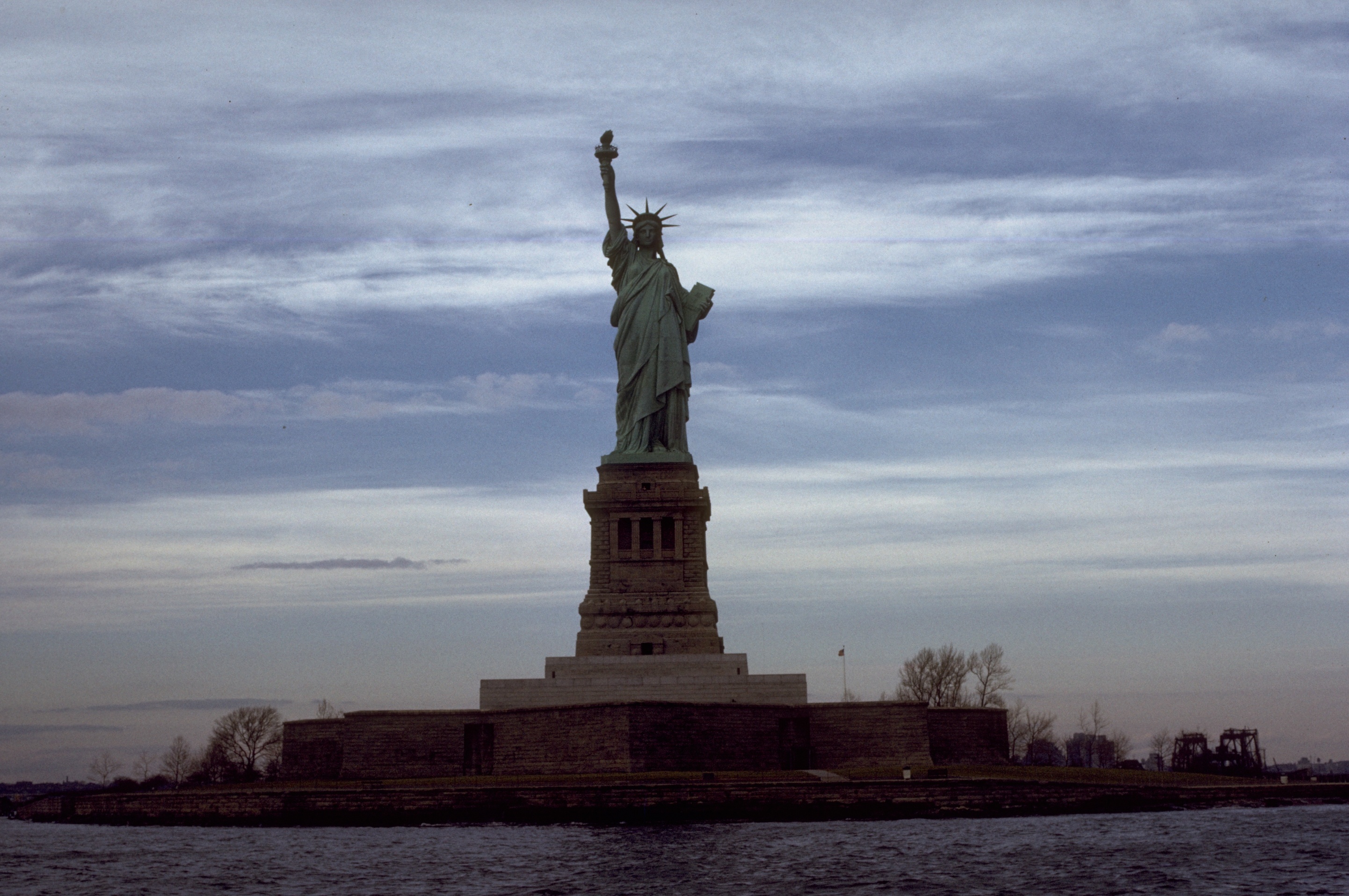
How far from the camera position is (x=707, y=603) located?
59000 millimetres

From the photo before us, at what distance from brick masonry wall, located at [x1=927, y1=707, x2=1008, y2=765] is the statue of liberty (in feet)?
48.2

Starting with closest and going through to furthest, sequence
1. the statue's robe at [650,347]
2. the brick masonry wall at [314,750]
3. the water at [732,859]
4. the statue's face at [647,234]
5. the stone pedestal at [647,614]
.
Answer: the water at [732,859], the stone pedestal at [647,614], the brick masonry wall at [314,750], the statue's robe at [650,347], the statue's face at [647,234]

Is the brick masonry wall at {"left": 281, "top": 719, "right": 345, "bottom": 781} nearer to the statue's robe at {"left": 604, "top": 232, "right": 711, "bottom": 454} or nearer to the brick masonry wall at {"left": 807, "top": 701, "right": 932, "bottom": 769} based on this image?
the statue's robe at {"left": 604, "top": 232, "right": 711, "bottom": 454}

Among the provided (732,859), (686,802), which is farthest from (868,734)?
(732,859)

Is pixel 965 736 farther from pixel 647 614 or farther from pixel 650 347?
pixel 650 347

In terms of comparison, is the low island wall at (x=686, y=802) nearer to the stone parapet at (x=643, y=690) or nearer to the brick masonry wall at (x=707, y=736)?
the brick masonry wall at (x=707, y=736)

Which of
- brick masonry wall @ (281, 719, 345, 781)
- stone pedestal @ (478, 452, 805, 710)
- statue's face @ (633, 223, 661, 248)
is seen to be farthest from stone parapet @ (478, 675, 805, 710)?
statue's face @ (633, 223, 661, 248)

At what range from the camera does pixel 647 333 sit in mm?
62875

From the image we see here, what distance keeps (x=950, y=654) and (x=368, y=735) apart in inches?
1376

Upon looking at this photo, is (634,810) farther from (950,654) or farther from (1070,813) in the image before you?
(950,654)

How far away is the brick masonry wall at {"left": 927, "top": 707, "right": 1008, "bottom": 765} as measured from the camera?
53.7 meters

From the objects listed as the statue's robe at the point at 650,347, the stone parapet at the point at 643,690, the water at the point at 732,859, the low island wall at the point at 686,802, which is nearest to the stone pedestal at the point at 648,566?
the statue's robe at the point at 650,347

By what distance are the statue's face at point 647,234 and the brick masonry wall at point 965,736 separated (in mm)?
22267

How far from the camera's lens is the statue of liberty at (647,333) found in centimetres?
6197
